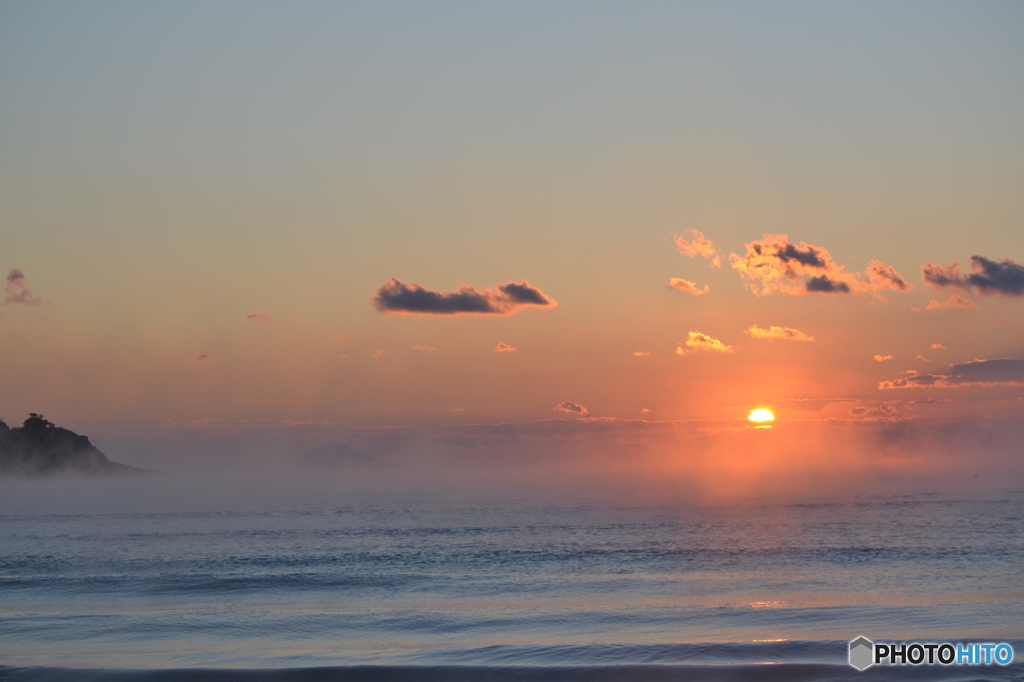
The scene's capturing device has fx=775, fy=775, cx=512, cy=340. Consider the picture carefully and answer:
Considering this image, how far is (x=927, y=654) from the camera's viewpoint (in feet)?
70.8

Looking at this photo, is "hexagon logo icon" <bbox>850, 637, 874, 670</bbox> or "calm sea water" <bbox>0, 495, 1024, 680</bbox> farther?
"calm sea water" <bbox>0, 495, 1024, 680</bbox>

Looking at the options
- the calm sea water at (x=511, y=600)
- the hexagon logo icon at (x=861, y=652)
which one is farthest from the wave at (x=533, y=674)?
the hexagon logo icon at (x=861, y=652)

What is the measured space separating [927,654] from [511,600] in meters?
16.4

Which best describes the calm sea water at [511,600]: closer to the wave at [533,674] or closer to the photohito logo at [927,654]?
the wave at [533,674]

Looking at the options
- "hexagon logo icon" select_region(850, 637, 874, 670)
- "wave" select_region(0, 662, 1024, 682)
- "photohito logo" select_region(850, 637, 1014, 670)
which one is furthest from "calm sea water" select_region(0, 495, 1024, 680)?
"photohito logo" select_region(850, 637, 1014, 670)

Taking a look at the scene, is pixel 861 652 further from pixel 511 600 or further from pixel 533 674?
pixel 511 600

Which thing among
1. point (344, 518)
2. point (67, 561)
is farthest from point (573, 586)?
point (344, 518)

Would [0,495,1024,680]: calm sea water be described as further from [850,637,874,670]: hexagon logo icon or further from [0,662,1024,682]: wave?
[850,637,874,670]: hexagon logo icon

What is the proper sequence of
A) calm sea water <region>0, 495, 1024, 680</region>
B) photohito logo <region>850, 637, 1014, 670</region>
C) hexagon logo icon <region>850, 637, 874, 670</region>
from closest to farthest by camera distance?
1. hexagon logo icon <region>850, 637, 874, 670</region>
2. photohito logo <region>850, 637, 1014, 670</region>
3. calm sea water <region>0, 495, 1024, 680</region>

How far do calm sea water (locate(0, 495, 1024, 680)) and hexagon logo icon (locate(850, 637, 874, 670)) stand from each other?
37cm

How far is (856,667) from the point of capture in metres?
20.2

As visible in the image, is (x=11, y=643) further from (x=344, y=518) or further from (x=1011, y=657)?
(x=344, y=518)

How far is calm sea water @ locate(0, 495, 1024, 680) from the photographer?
21719mm

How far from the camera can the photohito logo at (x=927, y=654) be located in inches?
813
